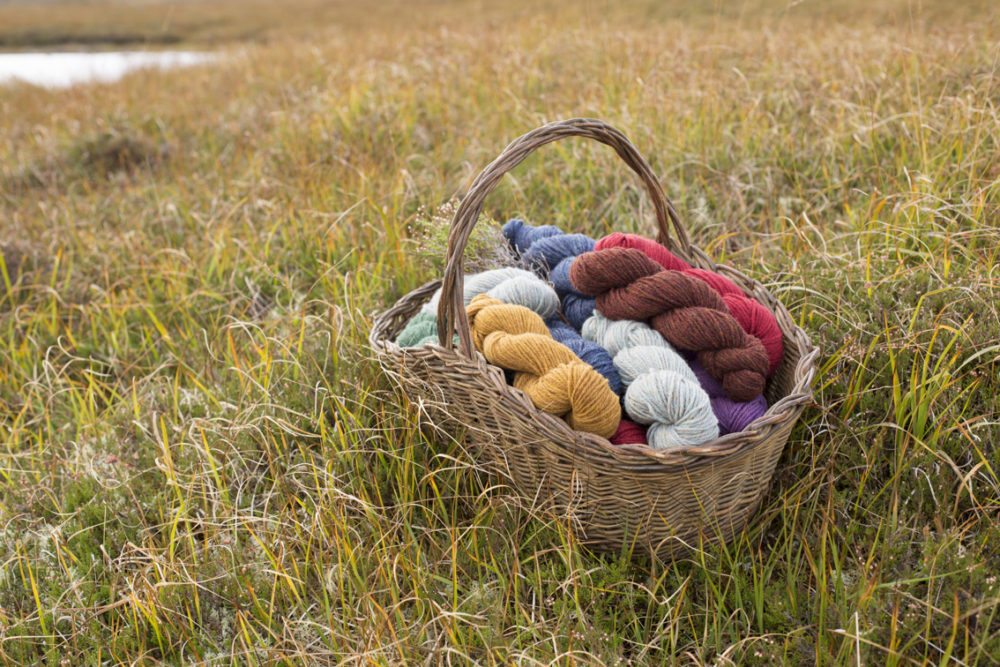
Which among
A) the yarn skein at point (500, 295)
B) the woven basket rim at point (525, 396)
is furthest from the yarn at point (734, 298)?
the yarn skein at point (500, 295)

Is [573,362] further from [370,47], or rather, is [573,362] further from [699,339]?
[370,47]

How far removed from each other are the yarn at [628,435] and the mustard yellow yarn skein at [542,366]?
1.5 inches

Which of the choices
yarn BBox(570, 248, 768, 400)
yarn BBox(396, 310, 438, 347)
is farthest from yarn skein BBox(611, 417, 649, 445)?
yarn BBox(396, 310, 438, 347)

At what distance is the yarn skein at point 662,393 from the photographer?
1.79 meters

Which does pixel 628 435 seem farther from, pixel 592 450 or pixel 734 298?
pixel 734 298

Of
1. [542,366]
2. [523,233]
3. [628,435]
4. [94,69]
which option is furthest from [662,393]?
[94,69]

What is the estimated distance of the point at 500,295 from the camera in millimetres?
2182

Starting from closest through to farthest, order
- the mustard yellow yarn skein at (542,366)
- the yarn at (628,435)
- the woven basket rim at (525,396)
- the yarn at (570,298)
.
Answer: the woven basket rim at (525,396) < the mustard yellow yarn skein at (542,366) < the yarn at (628,435) < the yarn at (570,298)

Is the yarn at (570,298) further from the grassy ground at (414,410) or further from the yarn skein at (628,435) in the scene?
the grassy ground at (414,410)

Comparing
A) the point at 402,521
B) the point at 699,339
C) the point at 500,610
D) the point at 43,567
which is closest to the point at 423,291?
the point at 402,521

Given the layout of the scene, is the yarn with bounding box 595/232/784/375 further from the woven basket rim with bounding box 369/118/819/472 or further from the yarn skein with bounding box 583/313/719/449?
the yarn skein with bounding box 583/313/719/449

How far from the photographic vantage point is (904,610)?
5.37 ft

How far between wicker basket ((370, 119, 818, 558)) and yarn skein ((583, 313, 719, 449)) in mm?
81

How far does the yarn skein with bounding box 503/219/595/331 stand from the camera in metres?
2.33
